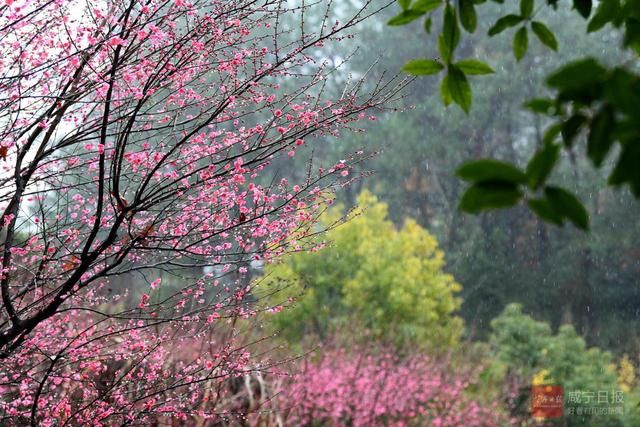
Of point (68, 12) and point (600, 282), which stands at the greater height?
point (600, 282)

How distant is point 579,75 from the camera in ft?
2.65

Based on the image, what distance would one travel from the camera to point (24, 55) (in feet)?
10.5

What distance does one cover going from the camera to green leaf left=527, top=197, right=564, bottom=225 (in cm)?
82

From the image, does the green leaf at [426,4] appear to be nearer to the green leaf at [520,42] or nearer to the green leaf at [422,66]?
the green leaf at [422,66]

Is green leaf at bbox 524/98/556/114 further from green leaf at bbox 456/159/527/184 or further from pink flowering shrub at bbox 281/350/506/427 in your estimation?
pink flowering shrub at bbox 281/350/506/427

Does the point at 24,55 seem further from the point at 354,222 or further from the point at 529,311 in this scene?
the point at 529,311

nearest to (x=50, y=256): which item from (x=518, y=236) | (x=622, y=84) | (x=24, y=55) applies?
(x=24, y=55)

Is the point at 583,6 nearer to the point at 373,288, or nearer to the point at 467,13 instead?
the point at 467,13

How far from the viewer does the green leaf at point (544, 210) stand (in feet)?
2.69

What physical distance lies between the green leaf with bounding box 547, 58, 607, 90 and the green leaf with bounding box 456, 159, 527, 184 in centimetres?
10

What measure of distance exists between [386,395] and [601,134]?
8996mm

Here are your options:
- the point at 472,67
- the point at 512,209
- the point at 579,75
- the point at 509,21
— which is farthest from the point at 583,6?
the point at 512,209

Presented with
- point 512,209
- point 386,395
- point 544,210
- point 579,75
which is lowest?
point 544,210

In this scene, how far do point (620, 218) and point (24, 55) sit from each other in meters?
20.9
